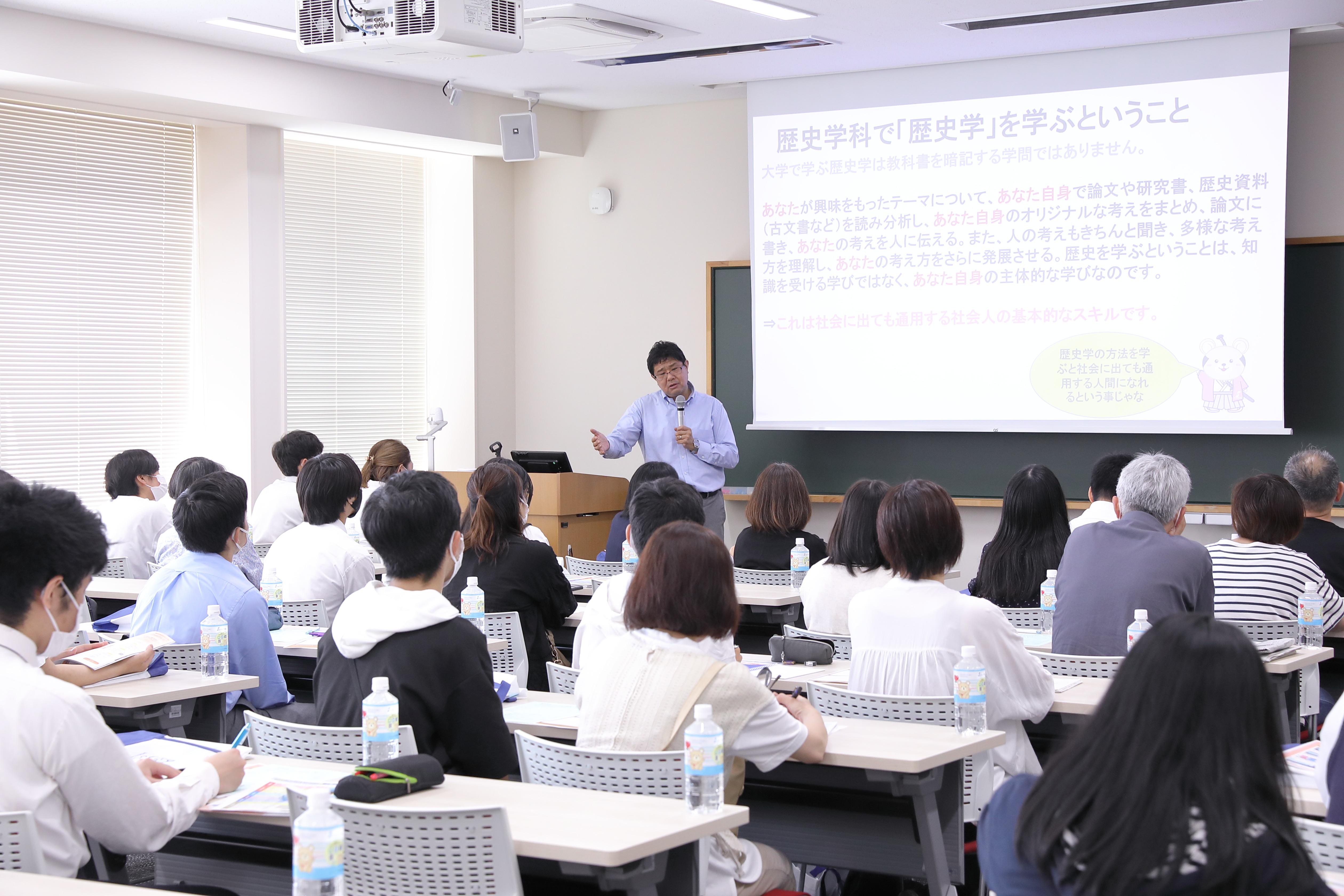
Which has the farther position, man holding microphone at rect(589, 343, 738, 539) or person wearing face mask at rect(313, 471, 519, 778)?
man holding microphone at rect(589, 343, 738, 539)

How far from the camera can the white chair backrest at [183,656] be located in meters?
3.99

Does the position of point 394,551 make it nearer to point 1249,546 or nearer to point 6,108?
point 1249,546

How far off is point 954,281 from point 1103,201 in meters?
0.96

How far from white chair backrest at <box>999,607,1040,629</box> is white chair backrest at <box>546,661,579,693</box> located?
1.62 meters

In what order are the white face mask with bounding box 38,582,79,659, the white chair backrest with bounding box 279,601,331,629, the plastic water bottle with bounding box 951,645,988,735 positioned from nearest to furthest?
the white face mask with bounding box 38,582,79,659 → the plastic water bottle with bounding box 951,645,988,735 → the white chair backrest with bounding box 279,601,331,629

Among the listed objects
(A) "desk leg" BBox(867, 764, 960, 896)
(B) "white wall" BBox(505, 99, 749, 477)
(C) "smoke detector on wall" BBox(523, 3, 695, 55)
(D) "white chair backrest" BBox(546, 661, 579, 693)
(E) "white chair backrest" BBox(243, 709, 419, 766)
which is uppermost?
(C) "smoke detector on wall" BBox(523, 3, 695, 55)

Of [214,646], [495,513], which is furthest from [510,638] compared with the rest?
[214,646]

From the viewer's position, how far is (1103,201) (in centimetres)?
755

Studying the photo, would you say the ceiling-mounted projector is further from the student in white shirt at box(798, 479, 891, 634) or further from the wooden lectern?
the wooden lectern

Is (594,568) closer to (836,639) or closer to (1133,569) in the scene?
(836,639)

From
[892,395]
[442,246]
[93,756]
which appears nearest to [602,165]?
[442,246]

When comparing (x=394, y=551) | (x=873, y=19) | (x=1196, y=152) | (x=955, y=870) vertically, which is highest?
(x=873, y=19)

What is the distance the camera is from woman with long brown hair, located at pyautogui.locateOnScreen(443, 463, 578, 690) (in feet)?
15.3

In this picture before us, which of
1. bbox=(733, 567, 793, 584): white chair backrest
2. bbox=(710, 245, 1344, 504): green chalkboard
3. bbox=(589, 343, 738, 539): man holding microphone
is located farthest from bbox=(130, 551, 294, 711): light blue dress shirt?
bbox=(710, 245, 1344, 504): green chalkboard
